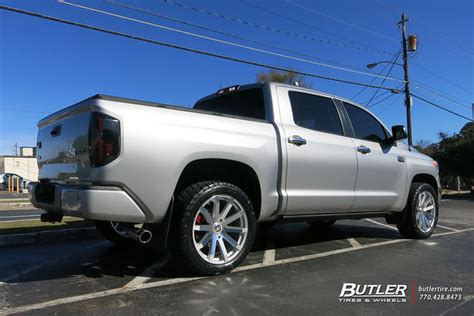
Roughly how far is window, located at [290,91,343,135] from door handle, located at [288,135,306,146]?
232 millimetres

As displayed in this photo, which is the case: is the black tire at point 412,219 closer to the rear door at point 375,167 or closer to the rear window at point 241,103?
the rear door at point 375,167

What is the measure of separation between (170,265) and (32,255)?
6.54 feet

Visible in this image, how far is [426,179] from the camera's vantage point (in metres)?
7.46

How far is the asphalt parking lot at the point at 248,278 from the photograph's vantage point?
140 inches

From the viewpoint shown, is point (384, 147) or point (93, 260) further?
point (384, 147)

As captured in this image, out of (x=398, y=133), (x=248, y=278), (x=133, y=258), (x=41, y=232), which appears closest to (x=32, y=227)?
(x=41, y=232)

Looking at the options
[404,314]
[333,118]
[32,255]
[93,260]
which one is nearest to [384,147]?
[333,118]

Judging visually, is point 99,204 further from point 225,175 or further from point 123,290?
point 225,175

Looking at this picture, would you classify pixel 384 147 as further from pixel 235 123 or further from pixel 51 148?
pixel 51 148

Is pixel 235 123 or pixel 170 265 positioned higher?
pixel 235 123

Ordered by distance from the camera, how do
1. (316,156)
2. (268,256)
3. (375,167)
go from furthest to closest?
(375,167)
(268,256)
(316,156)

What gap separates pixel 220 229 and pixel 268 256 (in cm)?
123

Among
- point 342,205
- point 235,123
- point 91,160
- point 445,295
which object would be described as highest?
point 235,123

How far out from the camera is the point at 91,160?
3807 millimetres
